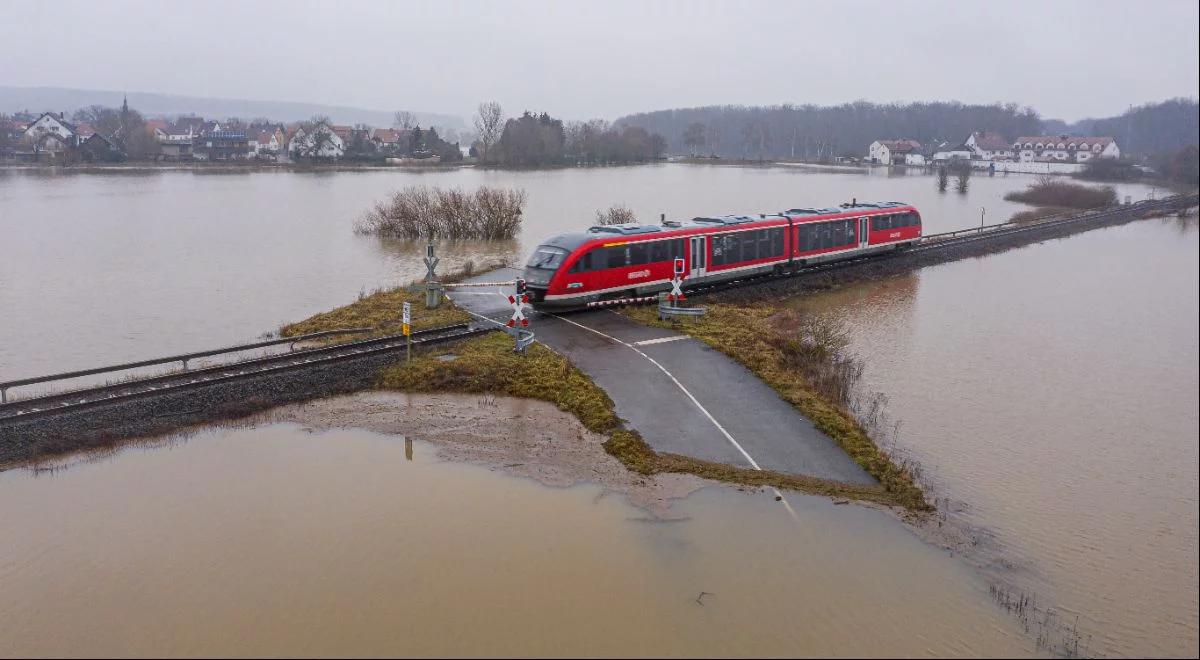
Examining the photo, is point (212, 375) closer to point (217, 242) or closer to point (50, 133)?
point (217, 242)

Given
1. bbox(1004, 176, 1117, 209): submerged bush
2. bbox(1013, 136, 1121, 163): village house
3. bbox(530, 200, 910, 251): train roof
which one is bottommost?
bbox(530, 200, 910, 251): train roof

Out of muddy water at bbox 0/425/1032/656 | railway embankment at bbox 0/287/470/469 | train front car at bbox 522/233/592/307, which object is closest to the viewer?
muddy water at bbox 0/425/1032/656

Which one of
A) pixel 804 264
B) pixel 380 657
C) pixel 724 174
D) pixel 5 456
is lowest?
pixel 380 657

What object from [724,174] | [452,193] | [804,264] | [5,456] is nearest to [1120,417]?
[804,264]

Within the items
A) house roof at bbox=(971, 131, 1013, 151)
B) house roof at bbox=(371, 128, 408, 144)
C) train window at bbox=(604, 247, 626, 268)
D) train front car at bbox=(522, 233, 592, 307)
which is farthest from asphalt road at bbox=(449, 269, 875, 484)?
house roof at bbox=(971, 131, 1013, 151)

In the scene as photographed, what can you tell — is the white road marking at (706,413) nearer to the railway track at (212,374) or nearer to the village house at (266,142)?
the railway track at (212,374)

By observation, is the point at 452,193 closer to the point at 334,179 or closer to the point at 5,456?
the point at 5,456

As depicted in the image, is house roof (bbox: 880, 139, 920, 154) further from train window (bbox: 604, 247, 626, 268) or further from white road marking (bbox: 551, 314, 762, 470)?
white road marking (bbox: 551, 314, 762, 470)
